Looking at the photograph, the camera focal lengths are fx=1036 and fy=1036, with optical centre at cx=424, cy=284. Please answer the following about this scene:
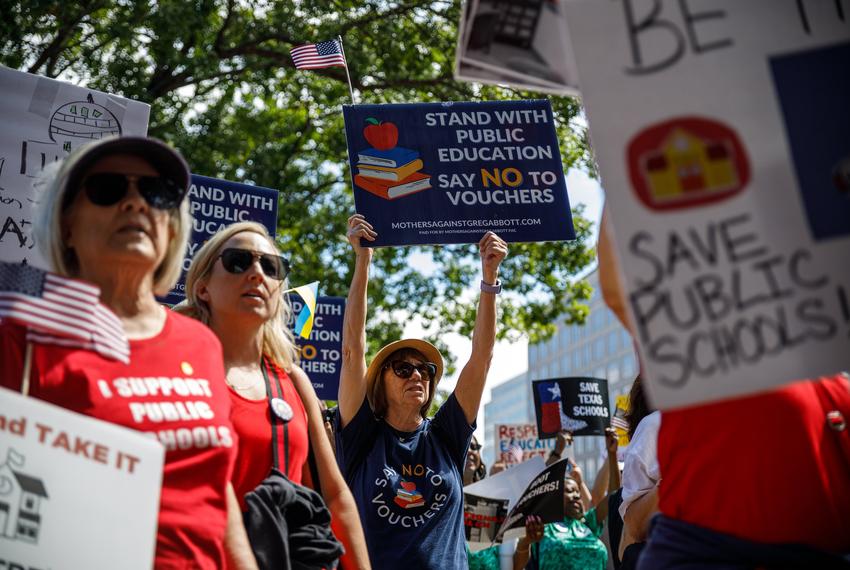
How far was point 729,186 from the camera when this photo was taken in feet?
7.14

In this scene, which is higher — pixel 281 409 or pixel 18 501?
pixel 281 409

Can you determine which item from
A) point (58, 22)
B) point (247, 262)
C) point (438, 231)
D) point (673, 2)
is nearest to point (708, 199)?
point (673, 2)

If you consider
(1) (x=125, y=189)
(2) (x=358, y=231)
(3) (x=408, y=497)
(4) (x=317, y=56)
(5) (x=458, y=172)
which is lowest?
(3) (x=408, y=497)

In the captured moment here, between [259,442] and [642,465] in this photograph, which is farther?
[642,465]

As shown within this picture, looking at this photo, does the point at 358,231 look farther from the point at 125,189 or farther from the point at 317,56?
the point at 317,56

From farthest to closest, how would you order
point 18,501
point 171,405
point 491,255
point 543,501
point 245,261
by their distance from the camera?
point 543,501, point 491,255, point 245,261, point 171,405, point 18,501

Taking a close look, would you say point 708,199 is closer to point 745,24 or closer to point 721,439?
point 745,24

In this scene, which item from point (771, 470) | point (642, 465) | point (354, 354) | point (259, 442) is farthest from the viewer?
point (354, 354)

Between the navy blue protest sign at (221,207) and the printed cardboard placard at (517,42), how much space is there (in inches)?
164

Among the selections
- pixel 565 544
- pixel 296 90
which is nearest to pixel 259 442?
pixel 565 544

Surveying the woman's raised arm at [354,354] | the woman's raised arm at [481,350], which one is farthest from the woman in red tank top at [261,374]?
the woman's raised arm at [481,350]

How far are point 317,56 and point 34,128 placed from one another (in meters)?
3.75

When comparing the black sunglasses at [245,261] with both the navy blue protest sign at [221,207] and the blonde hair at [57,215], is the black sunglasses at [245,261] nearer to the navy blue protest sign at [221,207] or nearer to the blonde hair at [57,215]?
the blonde hair at [57,215]

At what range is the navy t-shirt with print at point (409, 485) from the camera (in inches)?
183
